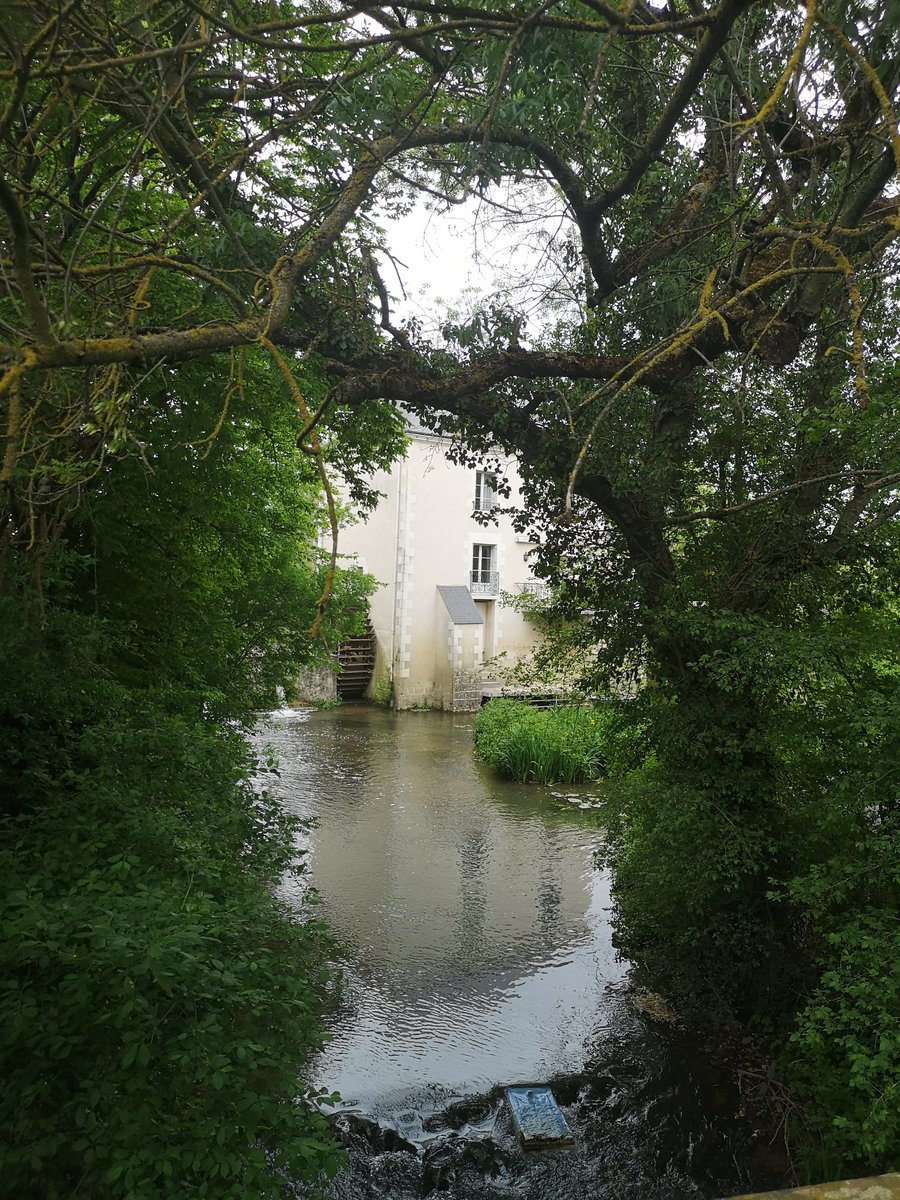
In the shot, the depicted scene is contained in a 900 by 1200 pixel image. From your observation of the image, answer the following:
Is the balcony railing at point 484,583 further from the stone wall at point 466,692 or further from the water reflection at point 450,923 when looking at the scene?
the water reflection at point 450,923

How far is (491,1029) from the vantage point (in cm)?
592

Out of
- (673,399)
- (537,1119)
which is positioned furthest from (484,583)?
(537,1119)

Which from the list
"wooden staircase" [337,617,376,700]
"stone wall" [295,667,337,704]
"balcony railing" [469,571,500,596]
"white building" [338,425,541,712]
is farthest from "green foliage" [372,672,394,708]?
"balcony railing" [469,571,500,596]

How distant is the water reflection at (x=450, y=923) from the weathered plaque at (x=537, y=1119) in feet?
0.81

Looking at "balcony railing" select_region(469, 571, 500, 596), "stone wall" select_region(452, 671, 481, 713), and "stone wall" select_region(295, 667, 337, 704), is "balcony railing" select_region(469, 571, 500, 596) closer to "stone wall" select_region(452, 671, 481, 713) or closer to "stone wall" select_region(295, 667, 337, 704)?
"stone wall" select_region(452, 671, 481, 713)

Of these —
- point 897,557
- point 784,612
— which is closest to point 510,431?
point 784,612

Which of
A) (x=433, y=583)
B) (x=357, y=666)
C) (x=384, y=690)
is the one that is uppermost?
(x=433, y=583)

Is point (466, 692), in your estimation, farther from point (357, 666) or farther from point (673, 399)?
point (673, 399)

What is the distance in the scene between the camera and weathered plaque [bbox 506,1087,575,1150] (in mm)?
4691

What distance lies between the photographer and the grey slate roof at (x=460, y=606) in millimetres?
17672

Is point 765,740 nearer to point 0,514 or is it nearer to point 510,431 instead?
point 510,431

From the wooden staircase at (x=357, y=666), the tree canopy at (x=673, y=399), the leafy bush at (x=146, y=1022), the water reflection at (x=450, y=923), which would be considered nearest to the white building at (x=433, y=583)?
the wooden staircase at (x=357, y=666)

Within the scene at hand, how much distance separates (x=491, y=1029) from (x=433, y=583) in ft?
41.5

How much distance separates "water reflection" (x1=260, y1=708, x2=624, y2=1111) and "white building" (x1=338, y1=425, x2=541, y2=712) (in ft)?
14.9
